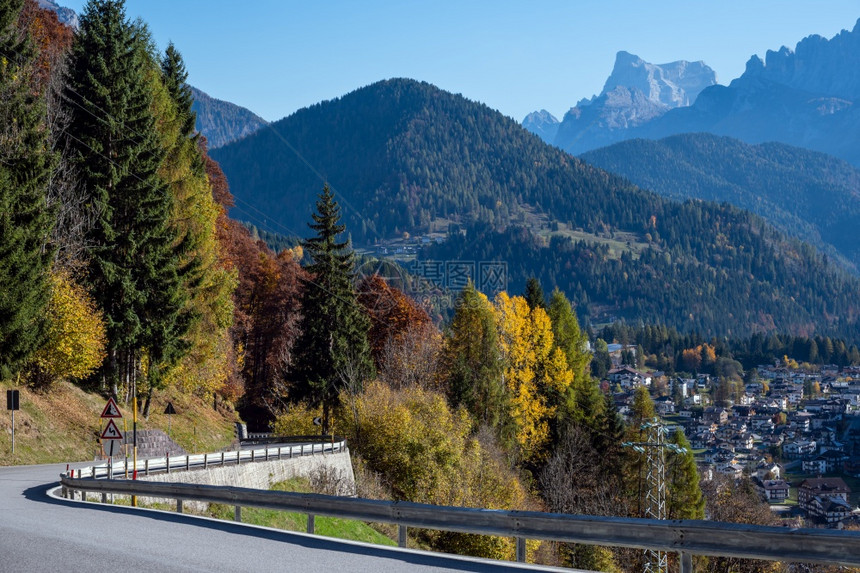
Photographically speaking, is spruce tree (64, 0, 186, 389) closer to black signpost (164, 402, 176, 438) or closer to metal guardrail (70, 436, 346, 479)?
black signpost (164, 402, 176, 438)

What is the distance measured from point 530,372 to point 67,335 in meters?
37.7

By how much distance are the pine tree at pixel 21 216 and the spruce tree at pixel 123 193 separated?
4.23m

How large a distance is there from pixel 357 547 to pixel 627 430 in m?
61.2

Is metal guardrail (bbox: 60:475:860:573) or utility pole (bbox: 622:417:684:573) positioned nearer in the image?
metal guardrail (bbox: 60:475:860:573)

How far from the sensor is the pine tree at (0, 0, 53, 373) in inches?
1152

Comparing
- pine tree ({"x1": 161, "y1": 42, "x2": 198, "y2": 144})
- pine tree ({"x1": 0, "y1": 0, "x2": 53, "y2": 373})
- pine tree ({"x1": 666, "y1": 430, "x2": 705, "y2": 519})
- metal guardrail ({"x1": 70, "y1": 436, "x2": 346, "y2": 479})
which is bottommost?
pine tree ({"x1": 666, "y1": 430, "x2": 705, "y2": 519})

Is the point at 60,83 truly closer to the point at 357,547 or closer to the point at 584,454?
the point at 357,547

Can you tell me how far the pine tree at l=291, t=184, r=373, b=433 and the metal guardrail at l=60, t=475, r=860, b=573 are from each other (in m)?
34.9

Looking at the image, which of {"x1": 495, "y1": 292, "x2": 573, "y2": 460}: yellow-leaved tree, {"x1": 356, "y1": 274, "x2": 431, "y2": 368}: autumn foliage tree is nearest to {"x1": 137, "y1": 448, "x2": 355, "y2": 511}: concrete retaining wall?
{"x1": 356, "y1": 274, "x2": 431, "y2": 368}: autumn foliage tree

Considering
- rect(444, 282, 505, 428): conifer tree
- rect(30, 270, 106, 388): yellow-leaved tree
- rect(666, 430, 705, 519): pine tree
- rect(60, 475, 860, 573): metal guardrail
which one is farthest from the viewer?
rect(666, 430, 705, 519): pine tree

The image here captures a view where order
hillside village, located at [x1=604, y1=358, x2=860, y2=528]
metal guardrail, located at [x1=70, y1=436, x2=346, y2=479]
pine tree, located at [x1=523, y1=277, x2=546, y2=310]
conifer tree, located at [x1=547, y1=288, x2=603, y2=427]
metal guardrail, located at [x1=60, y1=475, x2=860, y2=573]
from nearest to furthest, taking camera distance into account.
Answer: metal guardrail, located at [x1=60, y1=475, x2=860, y2=573]
metal guardrail, located at [x1=70, y1=436, x2=346, y2=479]
conifer tree, located at [x1=547, y1=288, x2=603, y2=427]
pine tree, located at [x1=523, y1=277, x2=546, y2=310]
hillside village, located at [x1=604, y1=358, x2=860, y2=528]

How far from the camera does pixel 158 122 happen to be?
42.9 m

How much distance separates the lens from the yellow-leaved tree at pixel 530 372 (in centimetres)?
6250

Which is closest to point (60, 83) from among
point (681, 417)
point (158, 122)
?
point (158, 122)
